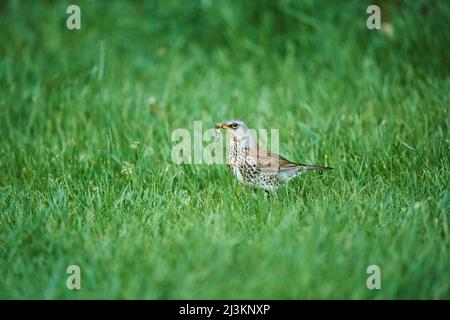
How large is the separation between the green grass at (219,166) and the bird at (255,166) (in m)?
0.14

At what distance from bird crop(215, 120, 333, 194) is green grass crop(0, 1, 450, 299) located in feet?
0.46

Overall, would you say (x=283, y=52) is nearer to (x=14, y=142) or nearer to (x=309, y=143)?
(x=309, y=143)

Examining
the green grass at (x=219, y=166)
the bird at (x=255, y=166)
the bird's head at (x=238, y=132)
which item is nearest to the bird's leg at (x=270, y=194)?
the bird at (x=255, y=166)

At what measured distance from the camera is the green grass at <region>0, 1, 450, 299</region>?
3959mm

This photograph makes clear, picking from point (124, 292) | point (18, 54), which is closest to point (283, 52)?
point (18, 54)

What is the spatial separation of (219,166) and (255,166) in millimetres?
620

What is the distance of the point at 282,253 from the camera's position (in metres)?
4.03

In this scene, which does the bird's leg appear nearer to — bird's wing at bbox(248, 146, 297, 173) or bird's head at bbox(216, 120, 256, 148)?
bird's wing at bbox(248, 146, 297, 173)

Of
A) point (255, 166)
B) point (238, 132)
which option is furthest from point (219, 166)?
point (255, 166)

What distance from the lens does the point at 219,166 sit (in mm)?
5598

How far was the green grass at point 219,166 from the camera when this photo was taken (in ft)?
13.0

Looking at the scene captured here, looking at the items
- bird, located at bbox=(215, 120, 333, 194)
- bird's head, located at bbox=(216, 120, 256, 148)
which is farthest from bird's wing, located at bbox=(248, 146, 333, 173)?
bird's head, located at bbox=(216, 120, 256, 148)

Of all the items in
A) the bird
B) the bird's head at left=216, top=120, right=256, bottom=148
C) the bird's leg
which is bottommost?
the bird's leg

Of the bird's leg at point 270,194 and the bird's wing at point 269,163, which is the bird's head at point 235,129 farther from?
the bird's leg at point 270,194
